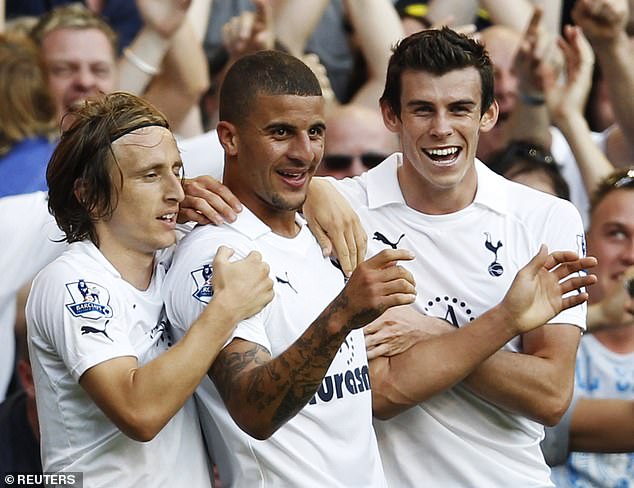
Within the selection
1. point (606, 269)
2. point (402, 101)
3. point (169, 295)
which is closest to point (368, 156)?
point (606, 269)

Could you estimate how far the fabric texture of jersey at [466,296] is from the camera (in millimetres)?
4254

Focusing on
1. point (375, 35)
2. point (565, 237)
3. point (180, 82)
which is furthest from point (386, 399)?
point (375, 35)

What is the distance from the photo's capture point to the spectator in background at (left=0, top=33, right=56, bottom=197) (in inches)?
225

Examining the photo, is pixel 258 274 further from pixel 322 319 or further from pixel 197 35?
pixel 197 35

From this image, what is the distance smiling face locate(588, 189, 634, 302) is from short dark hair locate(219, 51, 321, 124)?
2.16 metres

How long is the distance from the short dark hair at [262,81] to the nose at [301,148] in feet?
0.42

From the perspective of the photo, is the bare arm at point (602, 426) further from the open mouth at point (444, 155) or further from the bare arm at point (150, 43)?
the bare arm at point (150, 43)

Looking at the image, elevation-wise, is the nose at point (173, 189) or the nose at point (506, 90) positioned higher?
the nose at point (506, 90)

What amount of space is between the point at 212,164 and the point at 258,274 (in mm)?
1166

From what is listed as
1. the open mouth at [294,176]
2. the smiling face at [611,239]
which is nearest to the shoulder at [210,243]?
the open mouth at [294,176]

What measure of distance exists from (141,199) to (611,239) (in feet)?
8.60

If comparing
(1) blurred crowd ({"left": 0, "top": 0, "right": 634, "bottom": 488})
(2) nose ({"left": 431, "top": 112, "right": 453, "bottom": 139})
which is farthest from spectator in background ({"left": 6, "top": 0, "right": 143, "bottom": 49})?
(2) nose ({"left": 431, "top": 112, "right": 453, "bottom": 139})

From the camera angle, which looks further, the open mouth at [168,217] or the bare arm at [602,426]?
the bare arm at [602,426]

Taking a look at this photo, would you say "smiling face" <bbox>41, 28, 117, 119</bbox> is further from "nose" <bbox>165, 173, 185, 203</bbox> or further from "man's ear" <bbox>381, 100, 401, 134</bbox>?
"nose" <bbox>165, 173, 185, 203</bbox>
